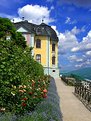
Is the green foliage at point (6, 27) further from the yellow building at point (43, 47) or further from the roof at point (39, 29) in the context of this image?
the yellow building at point (43, 47)

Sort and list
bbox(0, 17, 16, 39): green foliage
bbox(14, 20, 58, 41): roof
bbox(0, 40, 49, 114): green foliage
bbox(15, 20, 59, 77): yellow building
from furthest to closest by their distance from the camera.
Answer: bbox(15, 20, 59, 77): yellow building, bbox(14, 20, 58, 41): roof, bbox(0, 17, 16, 39): green foliage, bbox(0, 40, 49, 114): green foliage


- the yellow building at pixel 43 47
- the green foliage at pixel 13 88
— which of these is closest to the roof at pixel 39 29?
the yellow building at pixel 43 47

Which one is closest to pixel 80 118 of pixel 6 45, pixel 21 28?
pixel 6 45

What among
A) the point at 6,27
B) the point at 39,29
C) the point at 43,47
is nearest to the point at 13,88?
the point at 6,27

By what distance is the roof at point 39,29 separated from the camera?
60312 millimetres

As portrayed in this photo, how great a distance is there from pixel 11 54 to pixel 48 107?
213 cm

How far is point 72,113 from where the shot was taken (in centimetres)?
1528

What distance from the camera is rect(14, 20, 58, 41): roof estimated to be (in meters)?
60.3

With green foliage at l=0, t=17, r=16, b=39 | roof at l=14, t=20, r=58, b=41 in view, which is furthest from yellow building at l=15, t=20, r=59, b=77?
green foliage at l=0, t=17, r=16, b=39

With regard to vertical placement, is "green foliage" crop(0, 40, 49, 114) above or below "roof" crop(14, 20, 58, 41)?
below

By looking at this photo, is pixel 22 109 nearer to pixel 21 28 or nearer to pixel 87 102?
pixel 87 102

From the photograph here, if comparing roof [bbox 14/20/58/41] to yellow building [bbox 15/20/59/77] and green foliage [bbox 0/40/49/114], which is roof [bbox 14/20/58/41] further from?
green foliage [bbox 0/40/49/114]

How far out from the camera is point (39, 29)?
209ft

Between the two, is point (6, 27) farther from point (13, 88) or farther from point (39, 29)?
point (39, 29)
